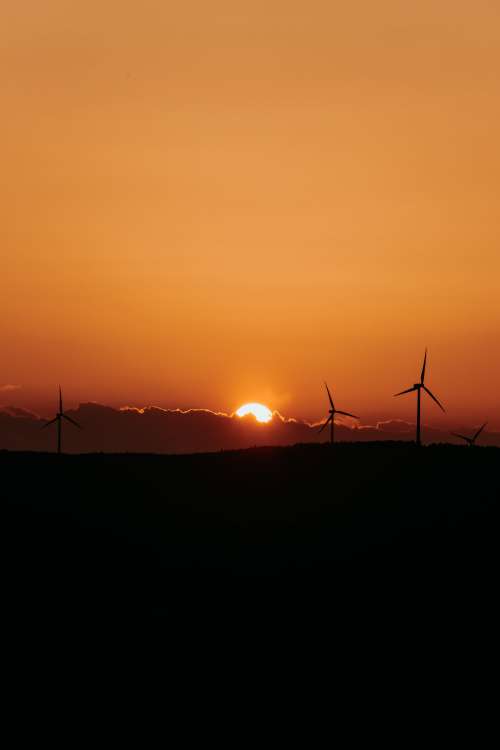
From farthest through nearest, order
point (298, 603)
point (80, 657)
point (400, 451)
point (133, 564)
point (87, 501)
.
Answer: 1. point (400, 451)
2. point (87, 501)
3. point (133, 564)
4. point (298, 603)
5. point (80, 657)

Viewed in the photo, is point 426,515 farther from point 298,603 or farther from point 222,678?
point 222,678

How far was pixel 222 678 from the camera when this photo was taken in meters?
81.1

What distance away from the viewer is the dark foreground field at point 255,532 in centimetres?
9262

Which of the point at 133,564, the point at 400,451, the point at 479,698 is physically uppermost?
the point at 400,451

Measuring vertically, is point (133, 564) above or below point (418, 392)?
below

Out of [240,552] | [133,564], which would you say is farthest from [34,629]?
[240,552]

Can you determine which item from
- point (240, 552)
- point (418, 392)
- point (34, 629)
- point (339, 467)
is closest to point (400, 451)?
point (339, 467)

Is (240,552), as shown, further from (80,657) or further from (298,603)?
(80,657)

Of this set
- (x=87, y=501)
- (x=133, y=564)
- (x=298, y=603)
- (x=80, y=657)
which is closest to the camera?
(x=80, y=657)

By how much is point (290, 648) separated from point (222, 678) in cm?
572

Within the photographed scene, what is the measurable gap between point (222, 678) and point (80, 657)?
10097 mm

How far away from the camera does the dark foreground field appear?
9262 centimetres

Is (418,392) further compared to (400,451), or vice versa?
(418,392)

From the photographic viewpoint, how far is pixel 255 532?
10838 centimetres
